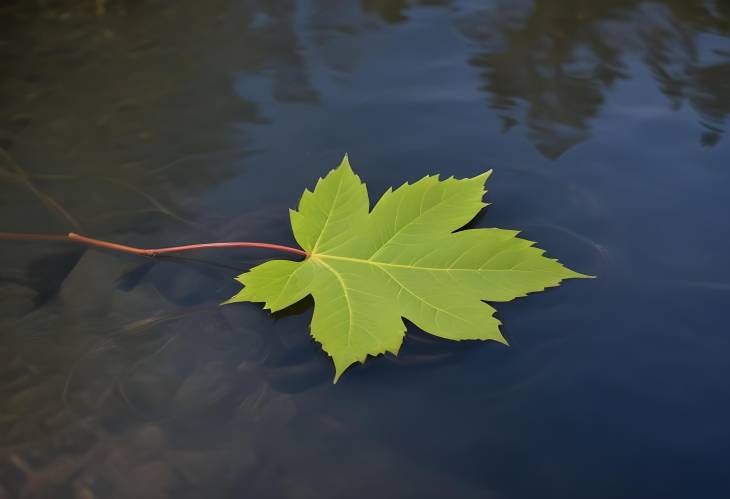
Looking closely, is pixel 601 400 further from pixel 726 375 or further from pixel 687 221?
pixel 687 221

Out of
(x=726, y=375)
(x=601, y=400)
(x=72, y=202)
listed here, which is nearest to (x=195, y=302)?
(x=72, y=202)

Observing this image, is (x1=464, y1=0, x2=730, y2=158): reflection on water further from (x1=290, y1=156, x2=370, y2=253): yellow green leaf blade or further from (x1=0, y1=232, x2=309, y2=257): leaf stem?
(x1=0, y1=232, x2=309, y2=257): leaf stem

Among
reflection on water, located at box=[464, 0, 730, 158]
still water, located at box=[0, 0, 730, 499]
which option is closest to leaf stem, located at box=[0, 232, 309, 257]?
still water, located at box=[0, 0, 730, 499]

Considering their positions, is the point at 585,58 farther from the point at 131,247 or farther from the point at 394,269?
the point at 131,247

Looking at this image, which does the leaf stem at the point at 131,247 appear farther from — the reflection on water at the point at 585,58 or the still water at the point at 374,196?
the reflection on water at the point at 585,58

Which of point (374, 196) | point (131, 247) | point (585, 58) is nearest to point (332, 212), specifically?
point (374, 196)

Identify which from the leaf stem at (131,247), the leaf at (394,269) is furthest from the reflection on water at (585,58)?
the leaf stem at (131,247)
